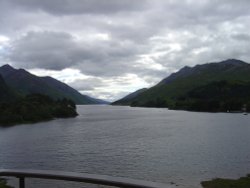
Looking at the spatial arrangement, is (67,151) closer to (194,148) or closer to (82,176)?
(194,148)

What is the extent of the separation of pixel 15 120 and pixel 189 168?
5639 inches

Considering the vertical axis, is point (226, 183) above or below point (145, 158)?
above

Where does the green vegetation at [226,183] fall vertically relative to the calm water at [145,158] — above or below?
above

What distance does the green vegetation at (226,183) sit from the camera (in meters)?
43.1

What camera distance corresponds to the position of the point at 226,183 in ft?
147

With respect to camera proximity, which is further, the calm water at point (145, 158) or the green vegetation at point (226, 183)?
the calm water at point (145, 158)

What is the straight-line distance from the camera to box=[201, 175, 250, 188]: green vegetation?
4315 cm

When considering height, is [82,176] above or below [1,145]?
above

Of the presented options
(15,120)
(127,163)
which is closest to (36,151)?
(127,163)

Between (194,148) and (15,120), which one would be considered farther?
(15,120)

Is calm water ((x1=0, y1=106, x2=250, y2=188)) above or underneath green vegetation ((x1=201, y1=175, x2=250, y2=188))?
underneath

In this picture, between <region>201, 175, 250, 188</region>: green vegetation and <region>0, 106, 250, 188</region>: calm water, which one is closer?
<region>201, 175, 250, 188</region>: green vegetation

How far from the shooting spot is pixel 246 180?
4603cm

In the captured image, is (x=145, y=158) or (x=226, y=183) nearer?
(x=226, y=183)
